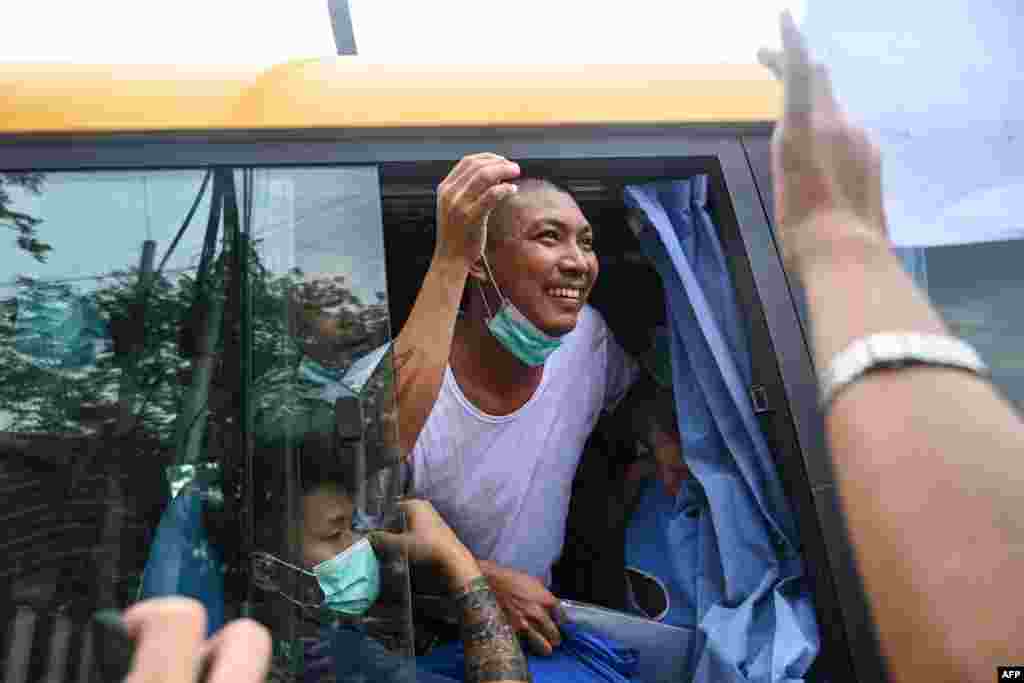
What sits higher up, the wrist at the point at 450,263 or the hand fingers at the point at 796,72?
the hand fingers at the point at 796,72

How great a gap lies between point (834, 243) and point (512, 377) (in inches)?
63.9

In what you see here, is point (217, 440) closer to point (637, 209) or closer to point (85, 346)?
point (85, 346)

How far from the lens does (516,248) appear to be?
8.06 feet

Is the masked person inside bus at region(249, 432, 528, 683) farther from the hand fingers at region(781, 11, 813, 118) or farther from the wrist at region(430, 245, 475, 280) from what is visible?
the hand fingers at region(781, 11, 813, 118)

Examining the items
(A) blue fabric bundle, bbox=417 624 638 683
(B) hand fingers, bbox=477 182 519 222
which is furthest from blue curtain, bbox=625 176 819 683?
(B) hand fingers, bbox=477 182 519 222

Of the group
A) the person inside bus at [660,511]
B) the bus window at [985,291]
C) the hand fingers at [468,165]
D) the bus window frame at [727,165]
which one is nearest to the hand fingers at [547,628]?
the person inside bus at [660,511]

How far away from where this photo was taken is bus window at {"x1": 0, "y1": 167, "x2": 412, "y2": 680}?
1.38m

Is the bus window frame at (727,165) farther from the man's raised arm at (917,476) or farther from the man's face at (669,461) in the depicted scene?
the man's raised arm at (917,476)

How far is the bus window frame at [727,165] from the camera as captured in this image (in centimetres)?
163

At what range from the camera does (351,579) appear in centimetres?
146

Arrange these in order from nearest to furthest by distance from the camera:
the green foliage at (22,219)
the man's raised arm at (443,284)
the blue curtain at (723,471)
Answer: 1. the green foliage at (22,219)
2. the blue curtain at (723,471)
3. the man's raised arm at (443,284)

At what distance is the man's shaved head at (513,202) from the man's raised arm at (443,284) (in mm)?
299

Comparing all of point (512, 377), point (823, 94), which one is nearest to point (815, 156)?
point (823, 94)

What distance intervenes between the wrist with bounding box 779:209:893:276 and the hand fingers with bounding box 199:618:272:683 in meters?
0.72
